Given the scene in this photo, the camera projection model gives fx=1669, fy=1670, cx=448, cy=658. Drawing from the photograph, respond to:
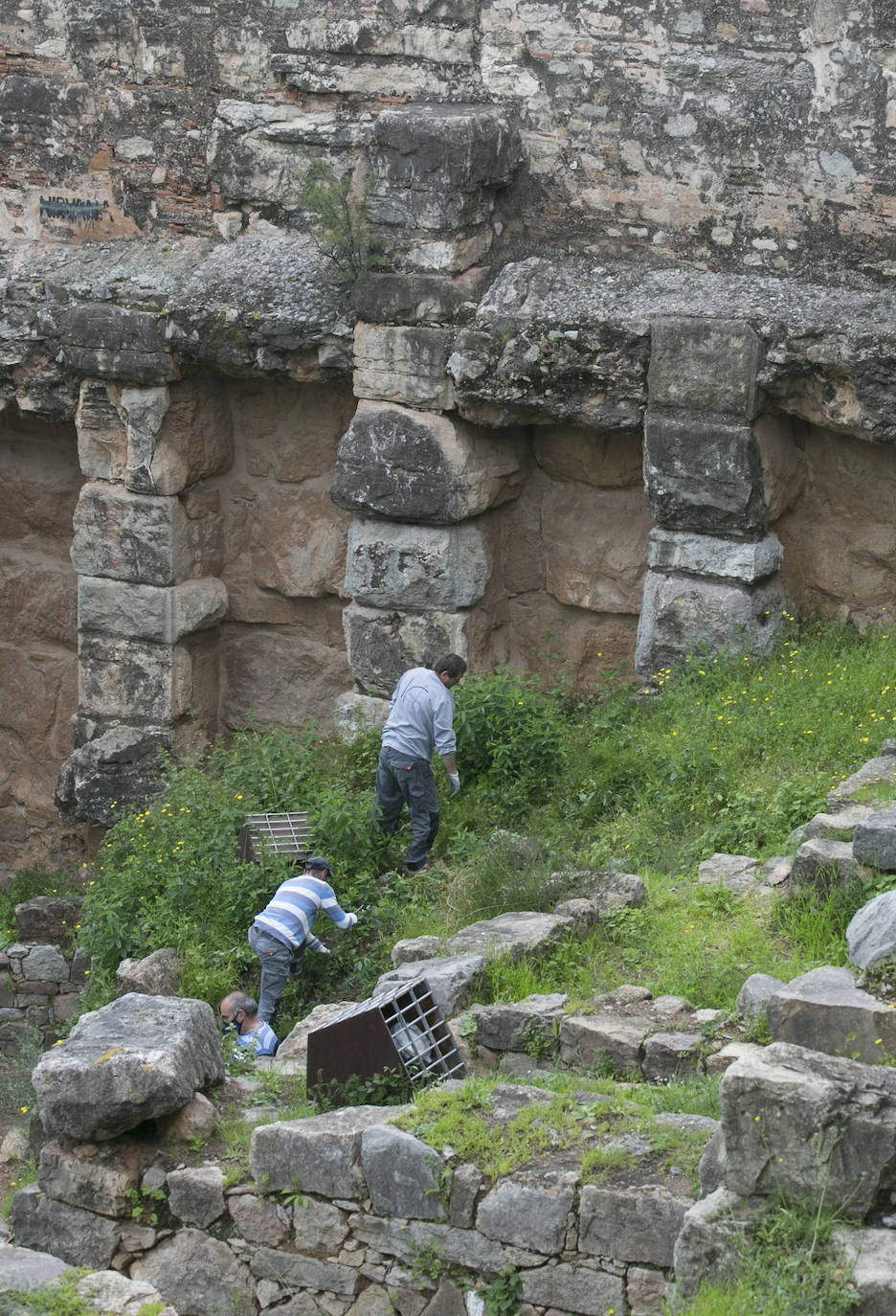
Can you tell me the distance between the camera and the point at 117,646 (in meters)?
9.42

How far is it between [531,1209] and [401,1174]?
403mm

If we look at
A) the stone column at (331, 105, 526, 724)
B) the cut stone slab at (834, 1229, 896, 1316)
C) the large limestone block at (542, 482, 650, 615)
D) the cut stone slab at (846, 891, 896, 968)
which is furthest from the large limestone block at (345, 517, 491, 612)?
the cut stone slab at (834, 1229, 896, 1316)

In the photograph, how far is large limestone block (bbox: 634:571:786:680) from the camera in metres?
8.13

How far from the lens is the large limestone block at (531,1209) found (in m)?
4.48

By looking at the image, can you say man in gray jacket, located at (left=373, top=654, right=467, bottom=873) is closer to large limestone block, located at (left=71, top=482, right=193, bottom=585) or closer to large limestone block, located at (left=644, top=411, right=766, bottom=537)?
large limestone block, located at (left=644, top=411, right=766, bottom=537)

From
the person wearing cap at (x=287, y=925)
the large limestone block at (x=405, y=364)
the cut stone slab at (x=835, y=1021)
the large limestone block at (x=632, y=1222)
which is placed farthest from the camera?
the large limestone block at (x=405, y=364)

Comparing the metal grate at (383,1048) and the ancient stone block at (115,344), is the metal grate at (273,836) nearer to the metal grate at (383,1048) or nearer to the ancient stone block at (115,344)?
the metal grate at (383,1048)

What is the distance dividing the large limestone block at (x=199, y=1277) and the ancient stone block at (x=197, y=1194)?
0.05 metres

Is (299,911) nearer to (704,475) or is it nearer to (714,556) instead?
(714,556)

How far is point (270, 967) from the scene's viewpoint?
6734 mm

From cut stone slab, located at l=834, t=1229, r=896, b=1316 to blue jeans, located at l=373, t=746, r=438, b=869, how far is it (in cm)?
371

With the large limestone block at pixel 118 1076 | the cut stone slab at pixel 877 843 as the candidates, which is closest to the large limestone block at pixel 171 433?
the large limestone block at pixel 118 1076

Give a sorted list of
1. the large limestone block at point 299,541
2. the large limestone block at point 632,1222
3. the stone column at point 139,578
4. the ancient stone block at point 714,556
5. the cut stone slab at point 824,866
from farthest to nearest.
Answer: the large limestone block at point 299,541 → the stone column at point 139,578 → the ancient stone block at point 714,556 → the cut stone slab at point 824,866 → the large limestone block at point 632,1222

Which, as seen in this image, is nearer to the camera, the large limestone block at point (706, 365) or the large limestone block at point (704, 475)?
the large limestone block at point (706, 365)
